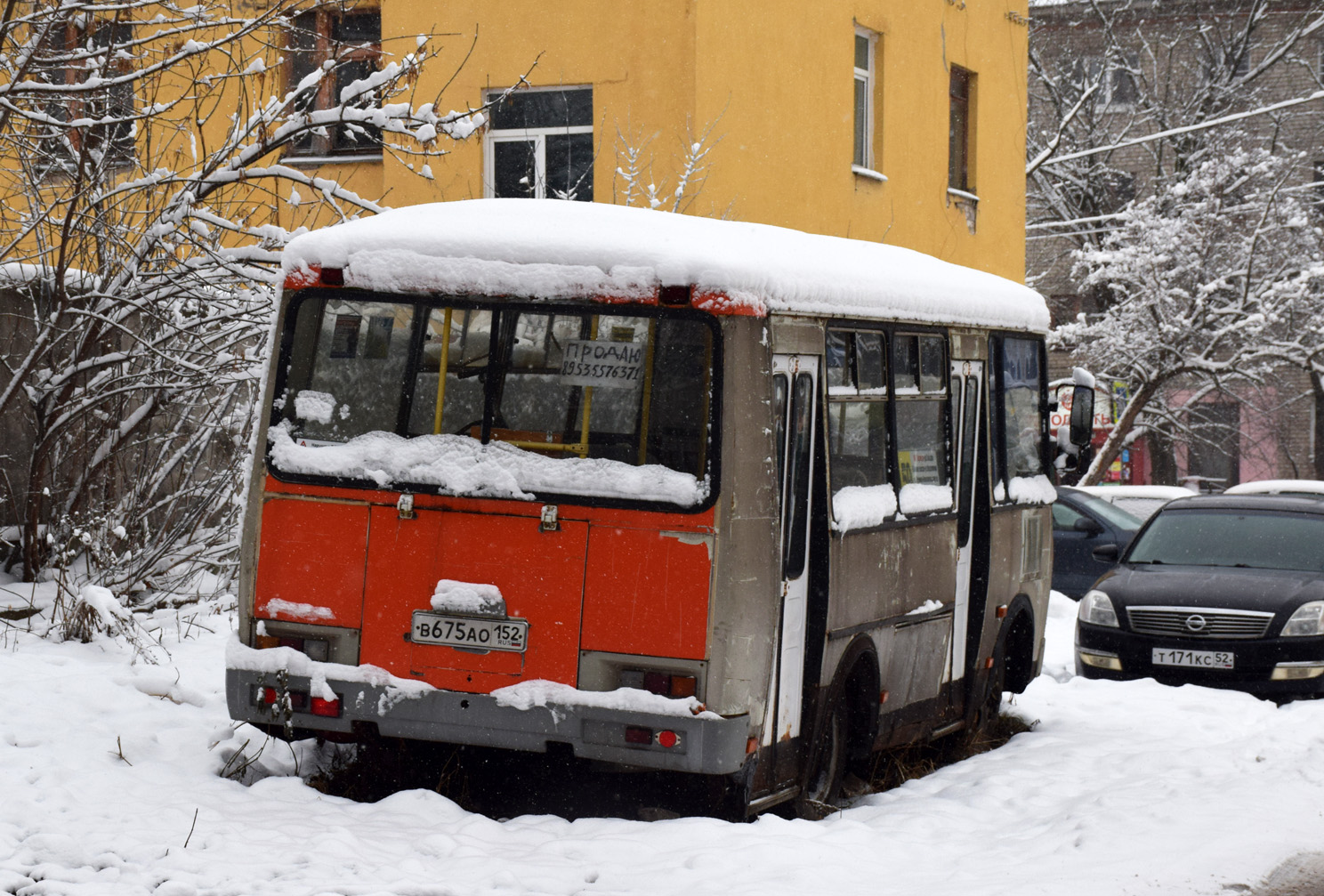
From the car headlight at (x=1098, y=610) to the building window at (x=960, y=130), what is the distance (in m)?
9.93

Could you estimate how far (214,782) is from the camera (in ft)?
24.8

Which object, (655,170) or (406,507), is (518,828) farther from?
(655,170)

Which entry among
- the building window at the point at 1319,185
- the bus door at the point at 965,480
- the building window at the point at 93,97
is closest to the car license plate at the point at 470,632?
the bus door at the point at 965,480

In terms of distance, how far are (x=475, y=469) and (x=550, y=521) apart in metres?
0.38

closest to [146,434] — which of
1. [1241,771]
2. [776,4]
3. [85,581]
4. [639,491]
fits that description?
[85,581]

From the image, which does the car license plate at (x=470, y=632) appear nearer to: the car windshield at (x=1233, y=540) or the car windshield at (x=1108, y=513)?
the car windshield at (x=1233, y=540)

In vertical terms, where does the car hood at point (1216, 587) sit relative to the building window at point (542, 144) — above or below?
below

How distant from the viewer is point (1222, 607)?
12852 millimetres

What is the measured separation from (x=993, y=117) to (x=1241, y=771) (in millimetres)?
14851

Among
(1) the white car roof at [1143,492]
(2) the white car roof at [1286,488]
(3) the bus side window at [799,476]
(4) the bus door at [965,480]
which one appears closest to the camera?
(3) the bus side window at [799,476]

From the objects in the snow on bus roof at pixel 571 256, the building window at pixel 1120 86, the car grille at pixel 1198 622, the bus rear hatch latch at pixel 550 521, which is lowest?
the car grille at pixel 1198 622

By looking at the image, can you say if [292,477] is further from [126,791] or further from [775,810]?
[775,810]

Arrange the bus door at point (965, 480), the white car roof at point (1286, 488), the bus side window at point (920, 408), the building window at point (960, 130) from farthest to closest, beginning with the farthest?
the building window at point (960, 130) < the white car roof at point (1286, 488) < the bus door at point (965, 480) < the bus side window at point (920, 408)

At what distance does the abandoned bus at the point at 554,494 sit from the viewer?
281 inches
